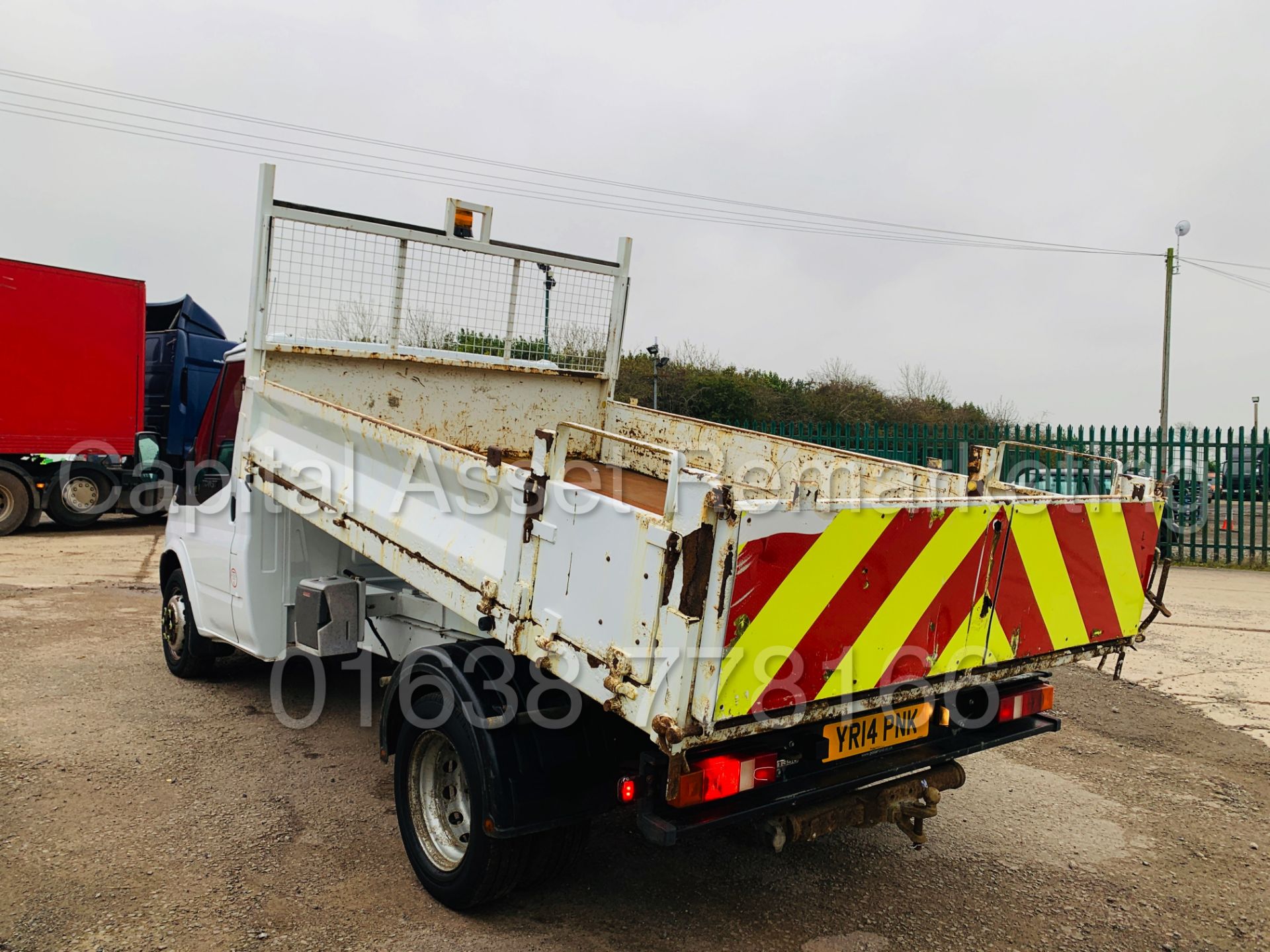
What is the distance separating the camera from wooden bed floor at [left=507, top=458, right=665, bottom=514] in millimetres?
4086

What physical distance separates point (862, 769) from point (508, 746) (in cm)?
121

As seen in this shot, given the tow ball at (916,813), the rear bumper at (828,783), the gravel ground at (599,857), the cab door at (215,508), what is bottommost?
the gravel ground at (599,857)

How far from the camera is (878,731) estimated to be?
3148 millimetres

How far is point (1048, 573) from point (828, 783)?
3.62ft

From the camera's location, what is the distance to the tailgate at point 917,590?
2.50 meters

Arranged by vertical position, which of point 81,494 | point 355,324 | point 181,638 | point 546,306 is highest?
point 546,306

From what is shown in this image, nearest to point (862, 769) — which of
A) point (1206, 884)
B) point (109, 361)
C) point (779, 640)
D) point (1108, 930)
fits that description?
point (779, 640)

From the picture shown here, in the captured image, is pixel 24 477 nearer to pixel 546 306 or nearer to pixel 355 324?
pixel 355 324

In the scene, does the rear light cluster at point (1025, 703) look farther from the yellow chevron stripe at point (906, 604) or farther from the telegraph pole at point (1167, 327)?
the telegraph pole at point (1167, 327)

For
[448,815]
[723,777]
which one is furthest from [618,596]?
[448,815]

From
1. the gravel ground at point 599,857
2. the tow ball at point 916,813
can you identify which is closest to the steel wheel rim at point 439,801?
the gravel ground at point 599,857

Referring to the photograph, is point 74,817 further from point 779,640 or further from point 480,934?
point 779,640

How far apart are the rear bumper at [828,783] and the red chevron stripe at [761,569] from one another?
0.66m

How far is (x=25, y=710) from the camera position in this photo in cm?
530
